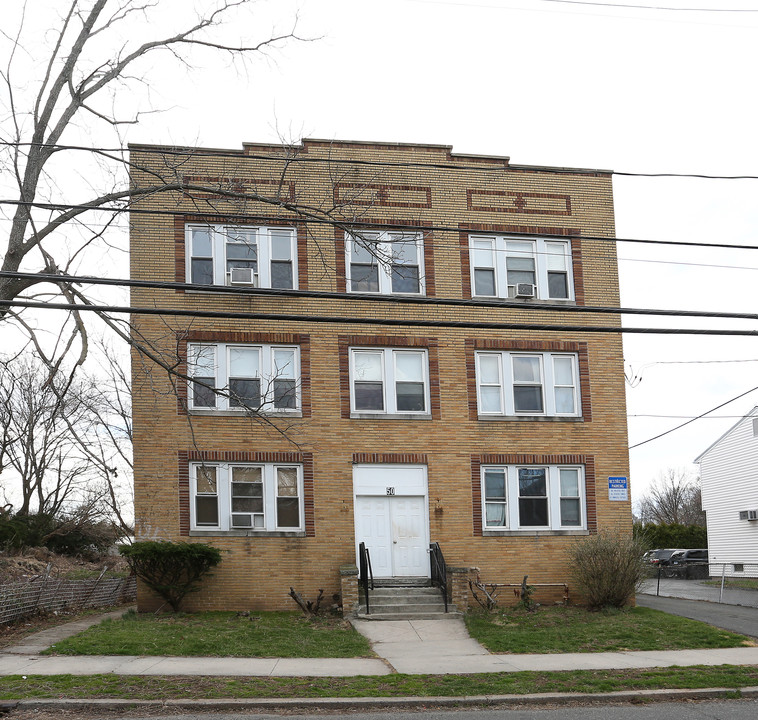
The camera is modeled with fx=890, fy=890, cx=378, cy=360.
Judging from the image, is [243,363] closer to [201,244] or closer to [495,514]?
[201,244]

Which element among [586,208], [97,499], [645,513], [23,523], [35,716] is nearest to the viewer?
[35,716]

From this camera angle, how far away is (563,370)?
21891 millimetres

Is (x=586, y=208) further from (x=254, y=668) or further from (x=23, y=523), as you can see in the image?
(x=23, y=523)

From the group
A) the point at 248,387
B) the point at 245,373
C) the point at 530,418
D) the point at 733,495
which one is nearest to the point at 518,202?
the point at 530,418

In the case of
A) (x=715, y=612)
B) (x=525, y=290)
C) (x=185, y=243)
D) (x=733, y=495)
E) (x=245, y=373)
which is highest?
(x=185, y=243)

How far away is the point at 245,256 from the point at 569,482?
946cm

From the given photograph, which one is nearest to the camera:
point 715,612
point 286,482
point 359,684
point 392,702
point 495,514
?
point 392,702

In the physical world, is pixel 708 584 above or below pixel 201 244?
below

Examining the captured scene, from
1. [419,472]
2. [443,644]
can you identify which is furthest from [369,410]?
[443,644]

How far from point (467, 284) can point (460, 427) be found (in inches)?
137

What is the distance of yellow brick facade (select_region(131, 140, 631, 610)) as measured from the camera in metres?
19.9

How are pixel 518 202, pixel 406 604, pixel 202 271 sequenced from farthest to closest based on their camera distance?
1. pixel 518 202
2. pixel 202 271
3. pixel 406 604

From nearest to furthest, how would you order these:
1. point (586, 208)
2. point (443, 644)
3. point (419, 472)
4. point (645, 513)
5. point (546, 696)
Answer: point (546, 696), point (443, 644), point (419, 472), point (586, 208), point (645, 513)

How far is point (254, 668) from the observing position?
41.3ft
